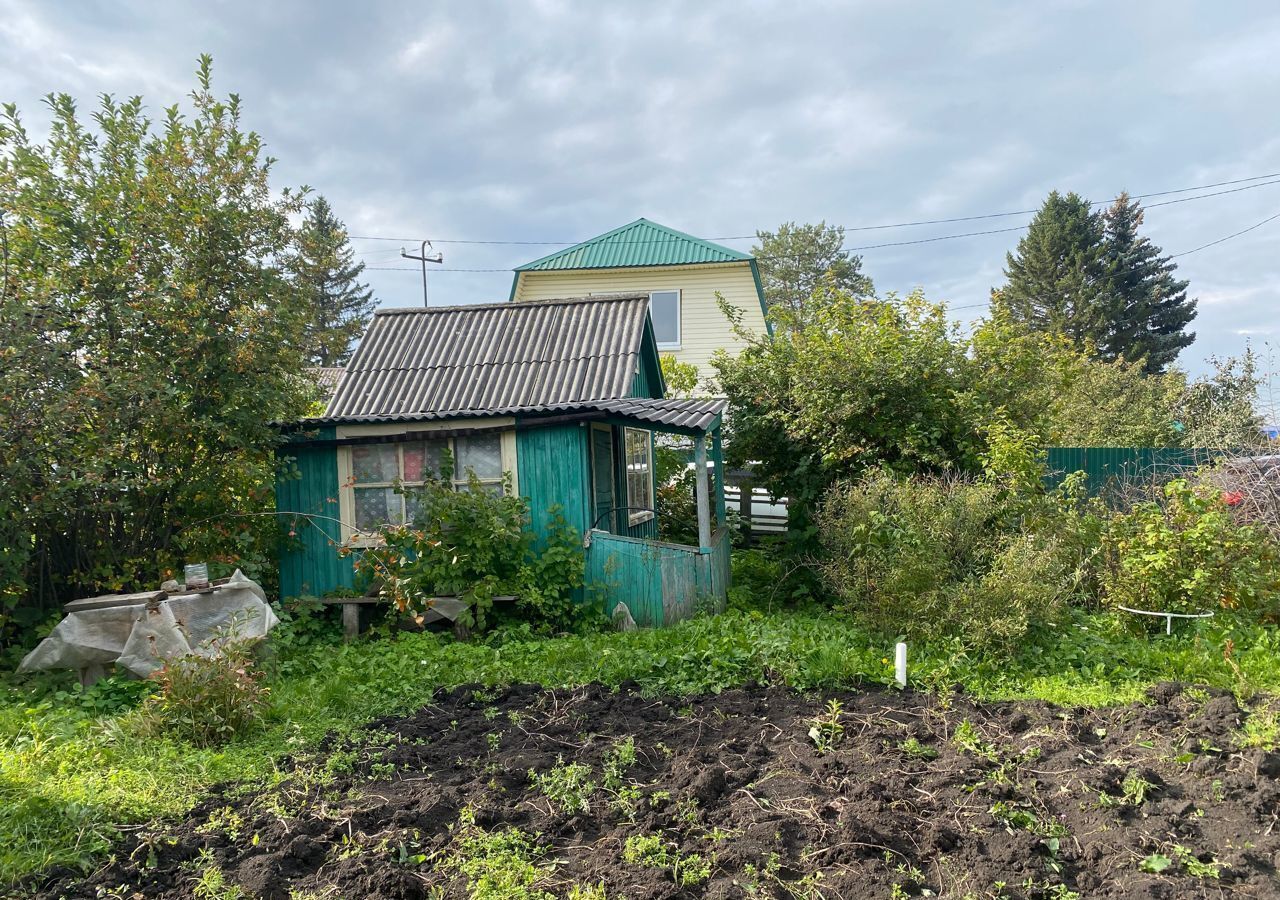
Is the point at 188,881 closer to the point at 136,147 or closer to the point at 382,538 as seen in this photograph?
the point at 382,538

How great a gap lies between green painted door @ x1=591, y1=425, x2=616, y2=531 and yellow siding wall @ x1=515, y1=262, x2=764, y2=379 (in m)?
9.94

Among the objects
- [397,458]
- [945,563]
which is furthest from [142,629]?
[945,563]

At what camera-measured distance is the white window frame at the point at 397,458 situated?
890 cm

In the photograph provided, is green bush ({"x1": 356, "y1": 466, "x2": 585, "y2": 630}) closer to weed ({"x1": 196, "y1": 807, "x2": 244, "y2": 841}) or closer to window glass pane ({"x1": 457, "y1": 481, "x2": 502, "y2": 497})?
window glass pane ({"x1": 457, "y1": 481, "x2": 502, "y2": 497})

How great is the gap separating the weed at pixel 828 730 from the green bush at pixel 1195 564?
355 centimetres

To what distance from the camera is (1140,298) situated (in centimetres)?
3619

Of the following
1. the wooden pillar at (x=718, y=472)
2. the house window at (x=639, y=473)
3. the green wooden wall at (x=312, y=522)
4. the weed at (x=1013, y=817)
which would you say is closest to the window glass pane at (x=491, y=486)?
the green wooden wall at (x=312, y=522)

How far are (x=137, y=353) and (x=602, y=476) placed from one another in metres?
5.07

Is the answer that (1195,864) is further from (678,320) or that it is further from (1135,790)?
(678,320)

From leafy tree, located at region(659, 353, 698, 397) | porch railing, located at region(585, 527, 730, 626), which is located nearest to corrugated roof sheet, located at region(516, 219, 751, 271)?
leafy tree, located at region(659, 353, 698, 397)

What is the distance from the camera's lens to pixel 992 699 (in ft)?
18.4

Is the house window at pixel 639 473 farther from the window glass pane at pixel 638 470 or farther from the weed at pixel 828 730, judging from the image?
the weed at pixel 828 730

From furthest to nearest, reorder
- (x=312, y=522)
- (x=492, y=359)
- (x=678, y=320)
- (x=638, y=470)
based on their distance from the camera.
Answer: (x=678, y=320) → (x=638, y=470) → (x=492, y=359) → (x=312, y=522)

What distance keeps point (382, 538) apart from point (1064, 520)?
7.05 metres
